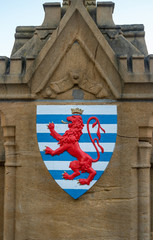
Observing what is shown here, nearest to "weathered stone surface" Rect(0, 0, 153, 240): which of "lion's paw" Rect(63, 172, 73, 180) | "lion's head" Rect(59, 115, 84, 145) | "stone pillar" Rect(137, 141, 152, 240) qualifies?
"stone pillar" Rect(137, 141, 152, 240)

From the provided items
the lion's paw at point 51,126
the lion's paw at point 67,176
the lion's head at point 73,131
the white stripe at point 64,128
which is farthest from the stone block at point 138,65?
the lion's paw at point 67,176

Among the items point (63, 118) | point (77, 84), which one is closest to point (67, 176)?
point (63, 118)

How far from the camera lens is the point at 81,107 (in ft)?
19.3

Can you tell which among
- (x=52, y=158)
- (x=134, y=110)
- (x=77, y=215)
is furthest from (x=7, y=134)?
(x=134, y=110)

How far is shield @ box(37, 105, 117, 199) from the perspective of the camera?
18.9ft

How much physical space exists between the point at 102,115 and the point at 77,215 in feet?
5.89

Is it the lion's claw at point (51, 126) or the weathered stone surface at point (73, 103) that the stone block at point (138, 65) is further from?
the lion's claw at point (51, 126)

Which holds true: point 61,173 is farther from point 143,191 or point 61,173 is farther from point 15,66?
point 15,66

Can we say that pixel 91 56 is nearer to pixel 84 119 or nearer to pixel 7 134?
pixel 84 119

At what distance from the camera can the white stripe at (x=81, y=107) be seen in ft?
19.2

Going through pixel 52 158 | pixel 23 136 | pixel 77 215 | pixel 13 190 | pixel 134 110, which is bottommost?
pixel 77 215

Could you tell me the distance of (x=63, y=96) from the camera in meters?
5.95

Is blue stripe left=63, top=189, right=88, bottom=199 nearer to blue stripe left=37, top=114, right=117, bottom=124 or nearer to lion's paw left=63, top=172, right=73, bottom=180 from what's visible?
lion's paw left=63, top=172, right=73, bottom=180

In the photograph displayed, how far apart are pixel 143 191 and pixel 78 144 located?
1379 mm
